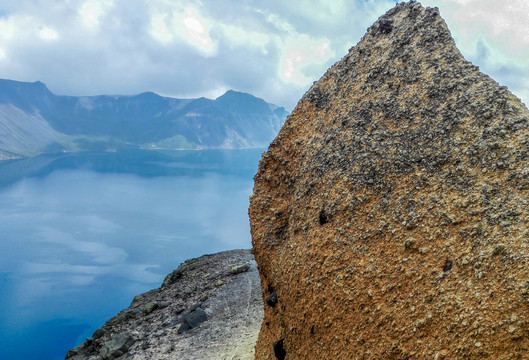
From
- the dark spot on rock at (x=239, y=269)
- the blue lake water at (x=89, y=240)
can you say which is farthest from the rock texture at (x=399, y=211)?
the blue lake water at (x=89, y=240)

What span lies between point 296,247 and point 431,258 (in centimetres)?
187

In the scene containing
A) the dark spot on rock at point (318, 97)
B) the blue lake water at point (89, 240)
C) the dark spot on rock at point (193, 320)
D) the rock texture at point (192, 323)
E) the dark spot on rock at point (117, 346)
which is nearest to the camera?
the dark spot on rock at point (318, 97)

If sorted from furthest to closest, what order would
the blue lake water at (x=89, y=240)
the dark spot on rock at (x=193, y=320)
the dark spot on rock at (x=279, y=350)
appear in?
the blue lake water at (x=89, y=240) < the dark spot on rock at (x=193, y=320) < the dark spot on rock at (x=279, y=350)

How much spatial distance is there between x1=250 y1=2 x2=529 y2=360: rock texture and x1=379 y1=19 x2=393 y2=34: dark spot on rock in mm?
17

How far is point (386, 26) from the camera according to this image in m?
5.93

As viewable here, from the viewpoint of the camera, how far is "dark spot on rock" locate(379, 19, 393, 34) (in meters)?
5.89

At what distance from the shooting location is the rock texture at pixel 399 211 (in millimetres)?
3555

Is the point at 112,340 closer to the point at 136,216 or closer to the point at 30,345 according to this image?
the point at 30,345

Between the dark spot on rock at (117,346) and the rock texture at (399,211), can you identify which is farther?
the dark spot on rock at (117,346)

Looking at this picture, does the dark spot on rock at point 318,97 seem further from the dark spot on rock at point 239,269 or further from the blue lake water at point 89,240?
the blue lake water at point 89,240

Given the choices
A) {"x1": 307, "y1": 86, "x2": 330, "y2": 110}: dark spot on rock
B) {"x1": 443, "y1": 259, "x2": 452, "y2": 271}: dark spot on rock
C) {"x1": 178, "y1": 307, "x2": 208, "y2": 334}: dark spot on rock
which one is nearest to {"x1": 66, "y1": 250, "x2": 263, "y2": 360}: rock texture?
{"x1": 178, "y1": 307, "x2": 208, "y2": 334}: dark spot on rock

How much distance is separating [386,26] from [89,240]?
76321 mm

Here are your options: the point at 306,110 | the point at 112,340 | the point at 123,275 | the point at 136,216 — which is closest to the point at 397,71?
the point at 306,110

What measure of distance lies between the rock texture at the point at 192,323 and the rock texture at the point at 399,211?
522cm
